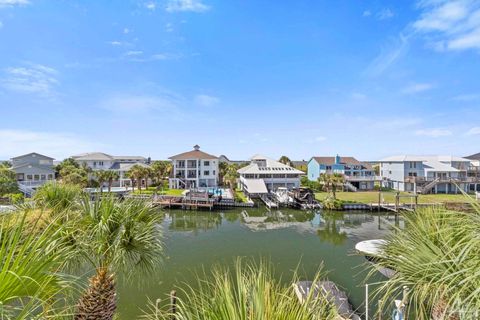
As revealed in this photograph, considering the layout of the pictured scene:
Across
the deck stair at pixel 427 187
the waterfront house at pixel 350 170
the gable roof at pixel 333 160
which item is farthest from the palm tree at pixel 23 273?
the gable roof at pixel 333 160

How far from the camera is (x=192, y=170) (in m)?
52.2

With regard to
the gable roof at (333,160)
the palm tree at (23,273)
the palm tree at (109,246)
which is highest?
the gable roof at (333,160)

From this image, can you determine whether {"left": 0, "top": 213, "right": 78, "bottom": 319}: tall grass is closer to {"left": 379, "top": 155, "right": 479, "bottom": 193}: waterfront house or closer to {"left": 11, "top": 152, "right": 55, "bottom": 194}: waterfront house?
{"left": 11, "top": 152, "right": 55, "bottom": 194}: waterfront house

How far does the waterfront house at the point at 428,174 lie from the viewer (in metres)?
48.4

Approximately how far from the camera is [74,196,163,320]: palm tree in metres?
5.44

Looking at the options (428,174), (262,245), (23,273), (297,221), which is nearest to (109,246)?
(23,273)

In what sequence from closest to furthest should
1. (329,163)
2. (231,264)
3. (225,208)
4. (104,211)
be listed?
1. (104,211)
2. (231,264)
3. (225,208)
4. (329,163)

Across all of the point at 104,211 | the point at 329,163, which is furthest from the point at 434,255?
the point at 329,163

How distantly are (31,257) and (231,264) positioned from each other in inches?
620

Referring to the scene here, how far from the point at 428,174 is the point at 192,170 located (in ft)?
161

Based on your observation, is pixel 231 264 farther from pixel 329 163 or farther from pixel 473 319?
pixel 329 163

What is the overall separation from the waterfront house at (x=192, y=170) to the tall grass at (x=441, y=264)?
48422 mm

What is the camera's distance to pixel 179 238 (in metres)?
23.4

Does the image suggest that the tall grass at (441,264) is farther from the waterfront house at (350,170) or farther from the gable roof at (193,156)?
the waterfront house at (350,170)
